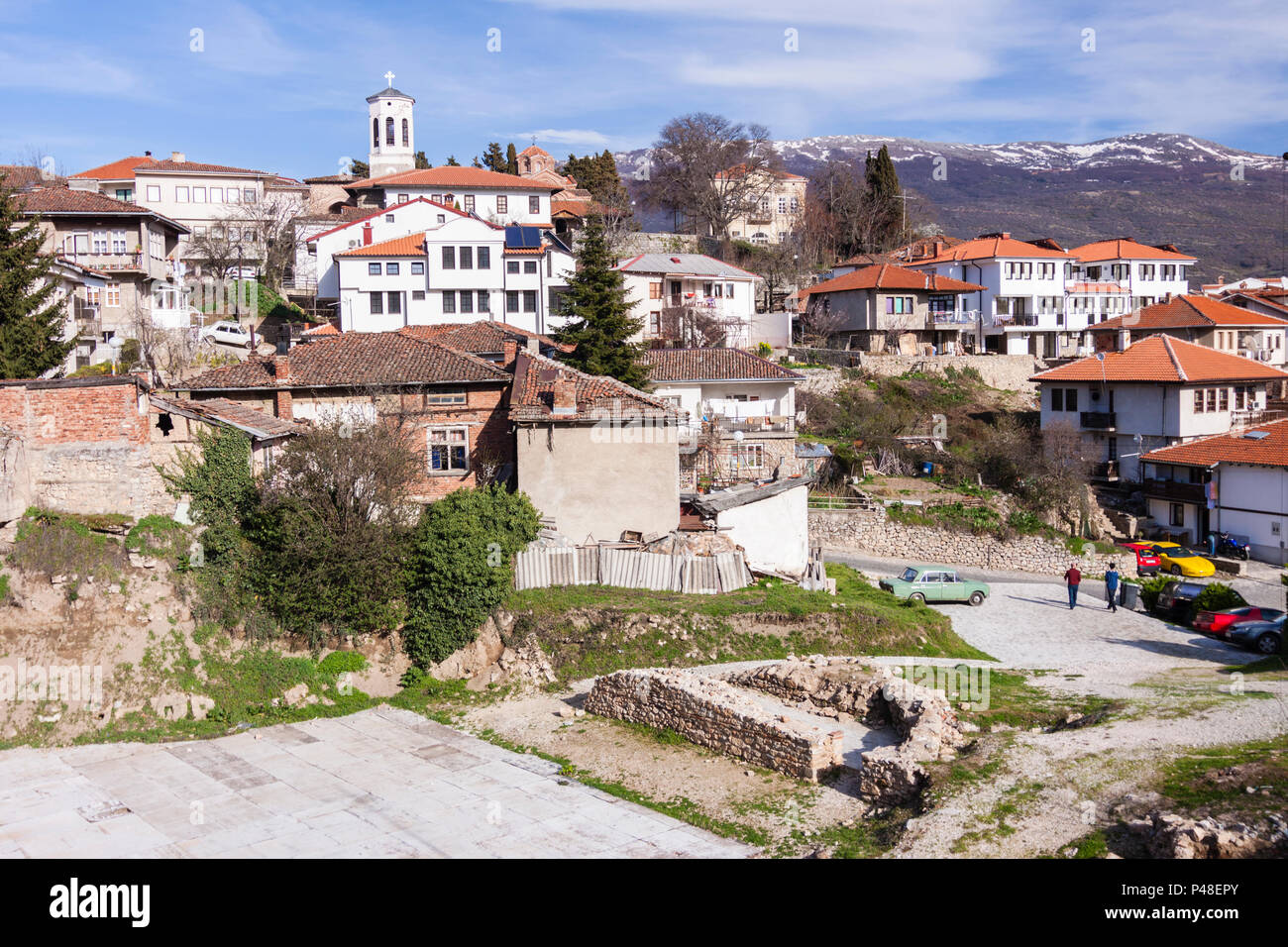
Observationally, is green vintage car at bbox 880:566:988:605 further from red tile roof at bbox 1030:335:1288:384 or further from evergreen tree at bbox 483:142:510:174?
evergreen tree at bbox 483:142:510:174

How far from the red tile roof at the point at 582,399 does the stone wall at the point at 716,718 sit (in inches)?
339

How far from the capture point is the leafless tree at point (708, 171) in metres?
80.2

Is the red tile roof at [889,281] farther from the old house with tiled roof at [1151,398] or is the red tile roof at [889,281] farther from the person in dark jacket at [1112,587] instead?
the person in dark jacket at [1112,587]

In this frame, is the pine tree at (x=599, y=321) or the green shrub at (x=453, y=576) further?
the pine tree at (x=599, y=321)

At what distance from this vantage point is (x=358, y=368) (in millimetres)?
31234

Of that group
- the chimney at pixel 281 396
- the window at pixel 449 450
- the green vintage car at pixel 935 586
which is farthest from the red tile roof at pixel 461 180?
the green vintage car at pixel 935 586

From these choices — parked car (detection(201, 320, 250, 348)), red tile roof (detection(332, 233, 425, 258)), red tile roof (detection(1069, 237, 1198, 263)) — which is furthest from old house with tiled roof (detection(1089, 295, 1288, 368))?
parked car (detection(201, 320, 250, 348))

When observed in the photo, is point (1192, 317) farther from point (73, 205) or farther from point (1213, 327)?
point (73, 205)

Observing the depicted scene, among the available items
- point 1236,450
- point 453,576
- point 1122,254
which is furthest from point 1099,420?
point 453,576

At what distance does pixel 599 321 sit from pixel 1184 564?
2284cm

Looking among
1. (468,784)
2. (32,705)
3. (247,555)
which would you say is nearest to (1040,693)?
(468,784)

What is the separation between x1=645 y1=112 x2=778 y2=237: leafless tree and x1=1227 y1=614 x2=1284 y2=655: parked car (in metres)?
57.2
